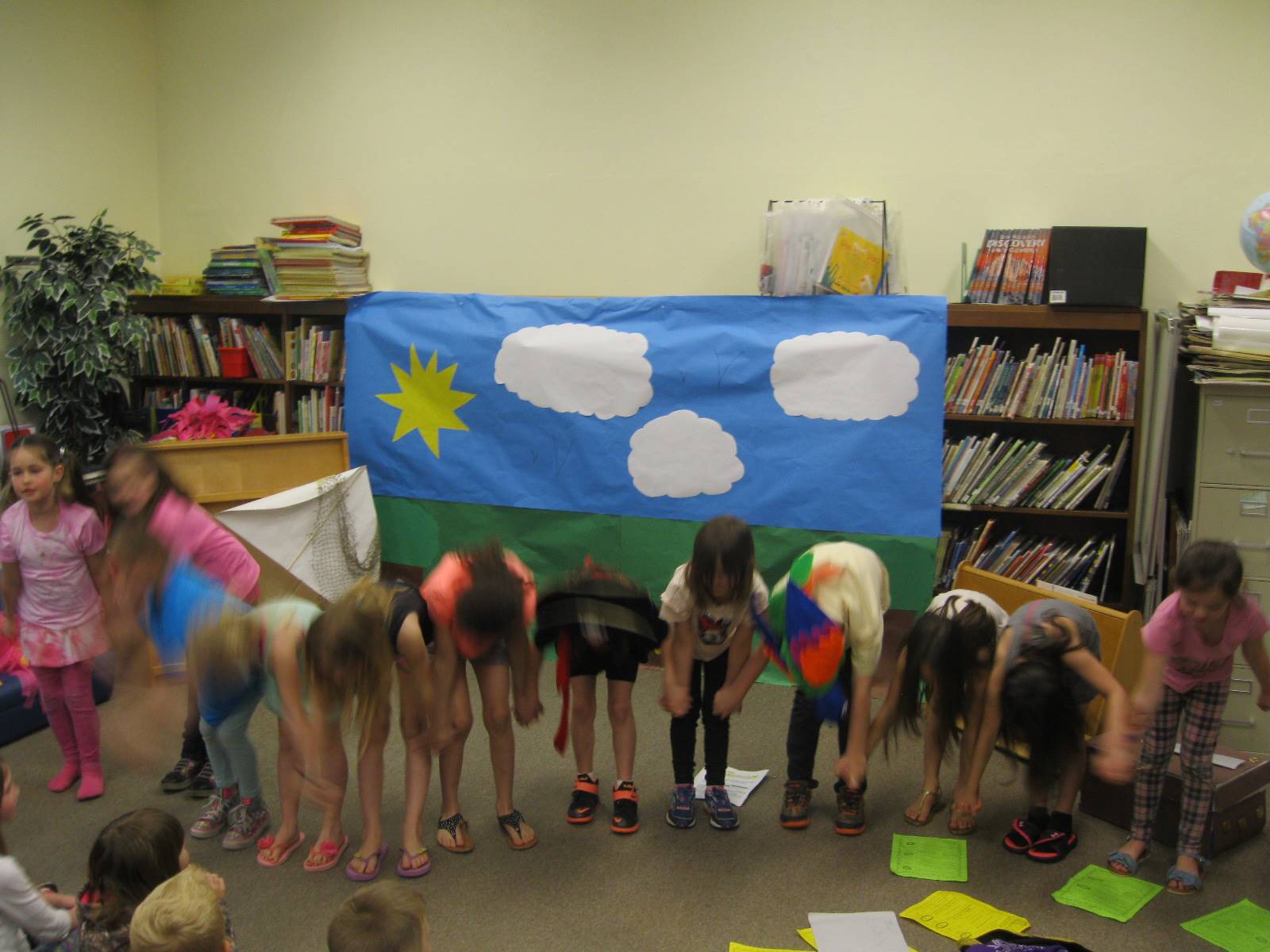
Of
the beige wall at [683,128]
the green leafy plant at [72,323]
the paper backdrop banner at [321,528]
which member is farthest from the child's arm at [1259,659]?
the green leafy plant at [72,323]

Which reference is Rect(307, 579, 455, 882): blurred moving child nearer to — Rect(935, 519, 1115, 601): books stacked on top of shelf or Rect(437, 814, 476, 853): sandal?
Rect(437, 814, 476, 853): sandal

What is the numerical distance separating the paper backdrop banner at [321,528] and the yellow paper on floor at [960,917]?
261 centimetres

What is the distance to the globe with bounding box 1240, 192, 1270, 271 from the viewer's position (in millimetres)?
3311

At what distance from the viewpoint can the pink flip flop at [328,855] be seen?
2904 mm

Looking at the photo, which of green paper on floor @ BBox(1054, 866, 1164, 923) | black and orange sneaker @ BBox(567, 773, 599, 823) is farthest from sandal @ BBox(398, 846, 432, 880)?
green paper on floor @ BBox(1054, 866, 1164, 923)

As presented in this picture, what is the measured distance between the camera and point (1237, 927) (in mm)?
2568

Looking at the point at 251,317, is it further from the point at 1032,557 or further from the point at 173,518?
the point at 1032,557

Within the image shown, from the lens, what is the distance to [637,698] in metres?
4.11

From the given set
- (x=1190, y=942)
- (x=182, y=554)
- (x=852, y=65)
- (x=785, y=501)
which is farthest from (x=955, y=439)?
(x=182, y=554)

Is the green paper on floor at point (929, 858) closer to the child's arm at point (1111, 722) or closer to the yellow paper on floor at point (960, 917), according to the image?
the yellow paper on floor at point (960, 917)

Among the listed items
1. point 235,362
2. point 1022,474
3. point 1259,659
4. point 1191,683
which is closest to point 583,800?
point 1191,683

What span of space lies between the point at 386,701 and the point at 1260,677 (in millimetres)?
2241

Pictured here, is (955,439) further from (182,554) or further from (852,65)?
(182,554)

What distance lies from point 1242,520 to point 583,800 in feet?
7.48
